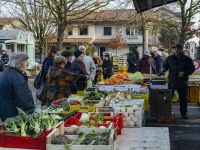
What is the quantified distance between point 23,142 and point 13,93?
64.9 inches

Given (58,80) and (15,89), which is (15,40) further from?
(15,89)

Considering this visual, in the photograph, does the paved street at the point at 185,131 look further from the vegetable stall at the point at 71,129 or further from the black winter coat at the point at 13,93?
the black winter coat at the point at 13,93

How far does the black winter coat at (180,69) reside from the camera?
10953 mm

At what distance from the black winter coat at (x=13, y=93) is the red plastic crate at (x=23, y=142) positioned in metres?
1.50

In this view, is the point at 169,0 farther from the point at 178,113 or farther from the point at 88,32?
the point at 88,32

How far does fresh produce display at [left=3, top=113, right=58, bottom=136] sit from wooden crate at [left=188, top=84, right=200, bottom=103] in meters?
9.87

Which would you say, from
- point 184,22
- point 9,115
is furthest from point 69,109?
point 184,22

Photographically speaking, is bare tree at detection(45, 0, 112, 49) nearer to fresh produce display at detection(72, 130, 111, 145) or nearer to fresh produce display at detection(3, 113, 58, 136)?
fresh produce display at detection(3, 113, 58, 136)

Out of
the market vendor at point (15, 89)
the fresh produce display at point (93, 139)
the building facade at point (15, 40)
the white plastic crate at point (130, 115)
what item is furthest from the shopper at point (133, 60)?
the building facade at point (15, 40)

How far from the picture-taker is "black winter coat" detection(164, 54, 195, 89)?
1095cm

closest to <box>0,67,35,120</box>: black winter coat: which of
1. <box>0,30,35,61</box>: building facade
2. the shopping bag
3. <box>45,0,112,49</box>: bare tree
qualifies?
the shopping bag

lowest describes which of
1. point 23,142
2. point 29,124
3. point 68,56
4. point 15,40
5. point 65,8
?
point 23,142

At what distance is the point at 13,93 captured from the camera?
567cm

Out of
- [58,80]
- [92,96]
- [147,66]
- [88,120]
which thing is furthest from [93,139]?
[147,66]
